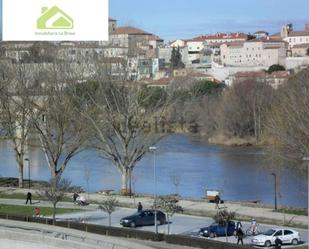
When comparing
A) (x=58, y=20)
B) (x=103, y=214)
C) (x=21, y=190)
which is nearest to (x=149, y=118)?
(x=21, y=190)

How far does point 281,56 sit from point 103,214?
113 m

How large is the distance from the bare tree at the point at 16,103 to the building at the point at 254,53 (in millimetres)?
102629

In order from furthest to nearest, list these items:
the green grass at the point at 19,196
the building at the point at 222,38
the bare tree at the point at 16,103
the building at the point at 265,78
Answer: the building at the point at 222,38
the building at the point at 265,78
the bare tree at the point at 16,103
the green grass at the point at 19,196

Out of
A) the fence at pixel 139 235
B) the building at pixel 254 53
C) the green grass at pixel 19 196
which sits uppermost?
the building at pixel 254 53

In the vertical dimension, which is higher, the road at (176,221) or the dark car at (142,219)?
the dark car at (142,219)

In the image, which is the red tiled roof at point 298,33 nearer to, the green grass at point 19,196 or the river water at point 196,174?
the river water at point 196,174

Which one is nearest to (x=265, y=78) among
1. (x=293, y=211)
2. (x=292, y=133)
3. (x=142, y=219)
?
(x=292, y=133)

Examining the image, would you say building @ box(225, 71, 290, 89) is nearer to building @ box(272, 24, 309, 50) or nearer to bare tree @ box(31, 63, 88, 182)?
bare tree @ box(31, 63, 88, 182)

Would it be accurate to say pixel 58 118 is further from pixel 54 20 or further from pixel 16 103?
pixel 54 20

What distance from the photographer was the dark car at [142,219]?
20.4 metres

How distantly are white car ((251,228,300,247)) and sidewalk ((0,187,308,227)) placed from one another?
3204 mm

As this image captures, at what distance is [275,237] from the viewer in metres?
17.1

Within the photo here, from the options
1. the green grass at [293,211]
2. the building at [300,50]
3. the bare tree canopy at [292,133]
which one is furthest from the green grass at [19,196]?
the building at [300,50]

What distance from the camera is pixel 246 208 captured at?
78.1 ft
